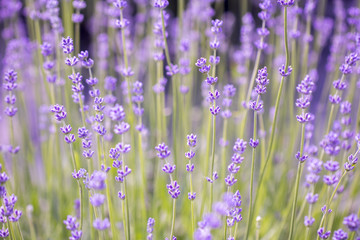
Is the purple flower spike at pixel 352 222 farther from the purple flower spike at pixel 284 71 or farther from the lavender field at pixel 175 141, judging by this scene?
the purple flower spike at pixel 284 71

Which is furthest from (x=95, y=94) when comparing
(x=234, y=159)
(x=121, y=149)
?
(x=234, y=159)

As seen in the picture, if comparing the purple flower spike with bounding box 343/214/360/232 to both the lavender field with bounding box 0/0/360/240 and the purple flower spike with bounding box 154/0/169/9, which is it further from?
the purple flower spike with bounding box 154/0/169/9

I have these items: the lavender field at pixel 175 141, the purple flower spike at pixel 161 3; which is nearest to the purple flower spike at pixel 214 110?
the lavender field at pixel 175 141

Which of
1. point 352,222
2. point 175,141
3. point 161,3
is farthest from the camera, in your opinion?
point 175,141

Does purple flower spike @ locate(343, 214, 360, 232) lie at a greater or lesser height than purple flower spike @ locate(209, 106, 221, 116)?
lesser

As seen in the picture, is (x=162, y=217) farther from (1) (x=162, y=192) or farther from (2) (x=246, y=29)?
(2) (x=246, y=29)

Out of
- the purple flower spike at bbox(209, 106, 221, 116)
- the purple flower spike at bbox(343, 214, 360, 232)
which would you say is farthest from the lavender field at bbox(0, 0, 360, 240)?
the purple flower spike at bbox(343, 214, 360, 232)

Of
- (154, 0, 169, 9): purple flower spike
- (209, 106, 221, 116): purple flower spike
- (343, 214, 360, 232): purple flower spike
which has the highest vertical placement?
(154, 0, 169, 9): purple flower spike

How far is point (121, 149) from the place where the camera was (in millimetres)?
713

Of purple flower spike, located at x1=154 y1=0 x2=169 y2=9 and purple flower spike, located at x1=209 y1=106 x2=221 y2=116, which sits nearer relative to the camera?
purple flower spike, located at x1=209 y1=106 x2=221 y2=116

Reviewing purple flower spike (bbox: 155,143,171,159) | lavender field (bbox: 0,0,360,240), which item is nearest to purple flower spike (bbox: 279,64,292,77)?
lavender field (bbox: 0,0,360,240)

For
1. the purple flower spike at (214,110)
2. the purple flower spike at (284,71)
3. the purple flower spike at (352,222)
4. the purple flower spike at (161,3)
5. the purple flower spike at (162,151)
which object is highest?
the purple flower spike at (161,3)

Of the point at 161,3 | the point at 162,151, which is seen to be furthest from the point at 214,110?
the point at 161,3

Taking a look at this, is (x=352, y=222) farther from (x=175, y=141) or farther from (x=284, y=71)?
(x=175, y=141)
